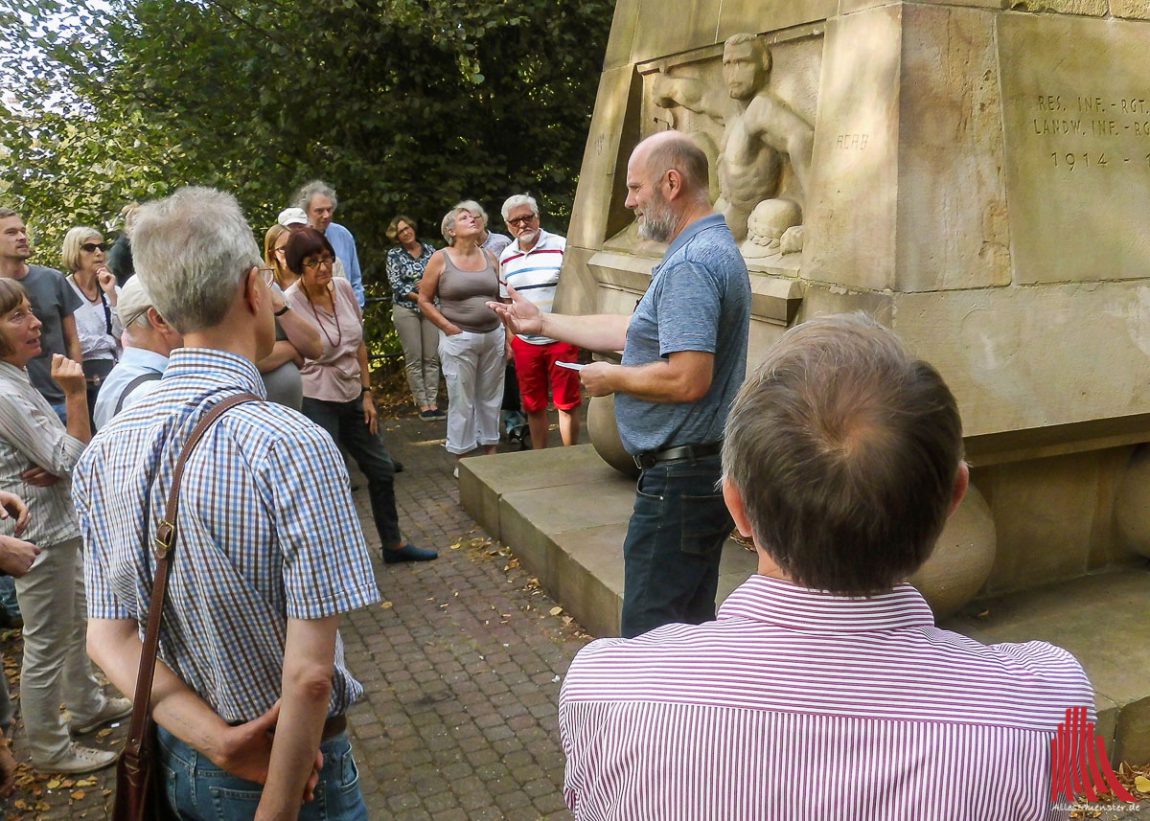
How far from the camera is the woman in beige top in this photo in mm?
7203

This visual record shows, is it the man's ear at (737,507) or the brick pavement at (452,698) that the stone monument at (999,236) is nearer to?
the brick pavement at (452,698)

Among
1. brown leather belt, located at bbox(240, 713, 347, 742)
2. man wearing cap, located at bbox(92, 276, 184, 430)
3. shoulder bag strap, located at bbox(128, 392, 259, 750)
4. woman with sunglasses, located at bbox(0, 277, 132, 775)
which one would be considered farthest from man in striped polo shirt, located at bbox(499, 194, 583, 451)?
shoulder bag strap, located at bbox(128, 392, 259, 750)

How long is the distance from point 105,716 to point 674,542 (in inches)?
94.1

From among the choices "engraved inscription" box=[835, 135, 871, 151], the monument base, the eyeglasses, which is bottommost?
the monument base

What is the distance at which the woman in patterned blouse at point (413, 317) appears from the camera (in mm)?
9016

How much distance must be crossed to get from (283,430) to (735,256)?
65.6 inches

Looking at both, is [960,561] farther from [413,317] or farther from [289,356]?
[413,317]

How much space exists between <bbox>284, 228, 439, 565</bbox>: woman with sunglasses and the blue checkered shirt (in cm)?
298

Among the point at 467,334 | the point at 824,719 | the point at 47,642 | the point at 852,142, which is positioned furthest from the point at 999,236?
the point at 467,334

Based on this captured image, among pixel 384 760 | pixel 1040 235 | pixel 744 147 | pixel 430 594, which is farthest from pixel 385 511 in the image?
pixel 1040 235

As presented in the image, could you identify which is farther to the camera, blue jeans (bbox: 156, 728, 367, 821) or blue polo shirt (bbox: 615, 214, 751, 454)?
blue polo shirt (bbox: 615, 214, 751, 454)

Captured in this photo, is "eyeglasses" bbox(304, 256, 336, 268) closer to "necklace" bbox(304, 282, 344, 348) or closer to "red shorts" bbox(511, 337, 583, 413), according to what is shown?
"necklace" bbox(304, 282, 344, 348)

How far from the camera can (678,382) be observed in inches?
113

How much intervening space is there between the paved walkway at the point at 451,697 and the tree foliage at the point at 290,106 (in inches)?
224
